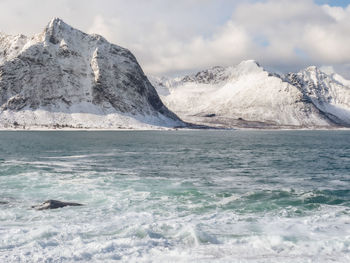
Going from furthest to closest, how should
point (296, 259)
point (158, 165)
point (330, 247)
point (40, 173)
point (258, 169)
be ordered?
point (158, 165) → point (258, 169) → point (40, 173) → point (330, 247) → point (296, 259)

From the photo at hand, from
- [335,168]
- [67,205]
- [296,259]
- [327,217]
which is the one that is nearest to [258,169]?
[335,168]

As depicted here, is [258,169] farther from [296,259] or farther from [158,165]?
[296,259]

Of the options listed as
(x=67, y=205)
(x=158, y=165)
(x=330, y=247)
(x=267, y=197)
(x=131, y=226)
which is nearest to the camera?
(x=330, y=247)

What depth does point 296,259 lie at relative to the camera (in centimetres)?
1961

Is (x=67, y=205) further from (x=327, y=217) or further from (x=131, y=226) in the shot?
(x=327, y=217)

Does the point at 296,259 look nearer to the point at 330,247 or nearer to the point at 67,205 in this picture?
the point at 330,247

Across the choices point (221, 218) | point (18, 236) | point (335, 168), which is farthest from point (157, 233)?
point (335, 168)

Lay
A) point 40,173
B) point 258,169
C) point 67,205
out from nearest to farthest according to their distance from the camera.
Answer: point 67,205 < point 40,173 < point 258,169

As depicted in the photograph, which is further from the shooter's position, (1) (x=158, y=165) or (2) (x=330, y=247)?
(1) (x=158, y=165)

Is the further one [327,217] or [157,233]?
[327,217]

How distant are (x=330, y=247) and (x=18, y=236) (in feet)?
57.9

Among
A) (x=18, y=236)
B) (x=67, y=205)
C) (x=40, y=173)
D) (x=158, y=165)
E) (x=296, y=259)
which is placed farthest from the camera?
(x=158, y=165)

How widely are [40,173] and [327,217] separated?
114ft

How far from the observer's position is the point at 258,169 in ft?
183
